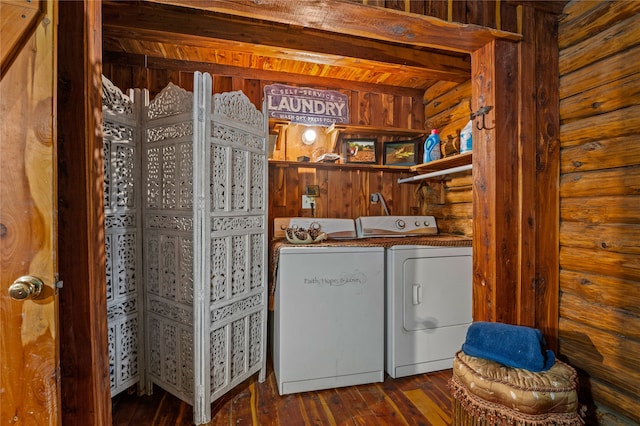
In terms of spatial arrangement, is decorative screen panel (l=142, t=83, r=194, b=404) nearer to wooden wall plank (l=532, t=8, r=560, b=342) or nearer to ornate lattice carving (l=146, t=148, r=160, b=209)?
ornate lattice carving (l=146, t=148, r=160, b=209)

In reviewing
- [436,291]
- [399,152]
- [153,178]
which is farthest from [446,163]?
[153,178]

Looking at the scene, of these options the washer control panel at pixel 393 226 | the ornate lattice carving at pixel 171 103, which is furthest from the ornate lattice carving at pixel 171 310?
the washer control panel at pixel 393 226

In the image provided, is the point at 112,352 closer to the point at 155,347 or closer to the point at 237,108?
the point at 155,347

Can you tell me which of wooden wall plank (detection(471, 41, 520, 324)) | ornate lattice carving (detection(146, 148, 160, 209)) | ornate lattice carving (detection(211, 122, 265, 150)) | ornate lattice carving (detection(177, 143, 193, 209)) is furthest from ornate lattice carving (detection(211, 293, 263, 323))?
wooden wall plank (detection(471, 41, 520, 324))

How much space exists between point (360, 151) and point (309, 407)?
1.92 m

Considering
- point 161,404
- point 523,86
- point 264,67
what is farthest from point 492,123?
point 161,404

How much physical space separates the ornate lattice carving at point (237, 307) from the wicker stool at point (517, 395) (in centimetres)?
121

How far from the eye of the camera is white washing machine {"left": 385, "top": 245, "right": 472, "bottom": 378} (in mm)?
1897

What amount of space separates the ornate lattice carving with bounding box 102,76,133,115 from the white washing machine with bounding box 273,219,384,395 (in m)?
1.19

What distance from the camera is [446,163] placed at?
225 cm

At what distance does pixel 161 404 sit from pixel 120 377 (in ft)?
0.92

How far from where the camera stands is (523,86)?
4.69ft

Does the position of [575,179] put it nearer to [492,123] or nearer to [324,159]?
[492,123]

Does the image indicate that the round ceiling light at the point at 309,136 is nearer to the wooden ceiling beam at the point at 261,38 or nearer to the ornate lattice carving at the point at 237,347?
the wooden ceiling beam at the point at 261,38
